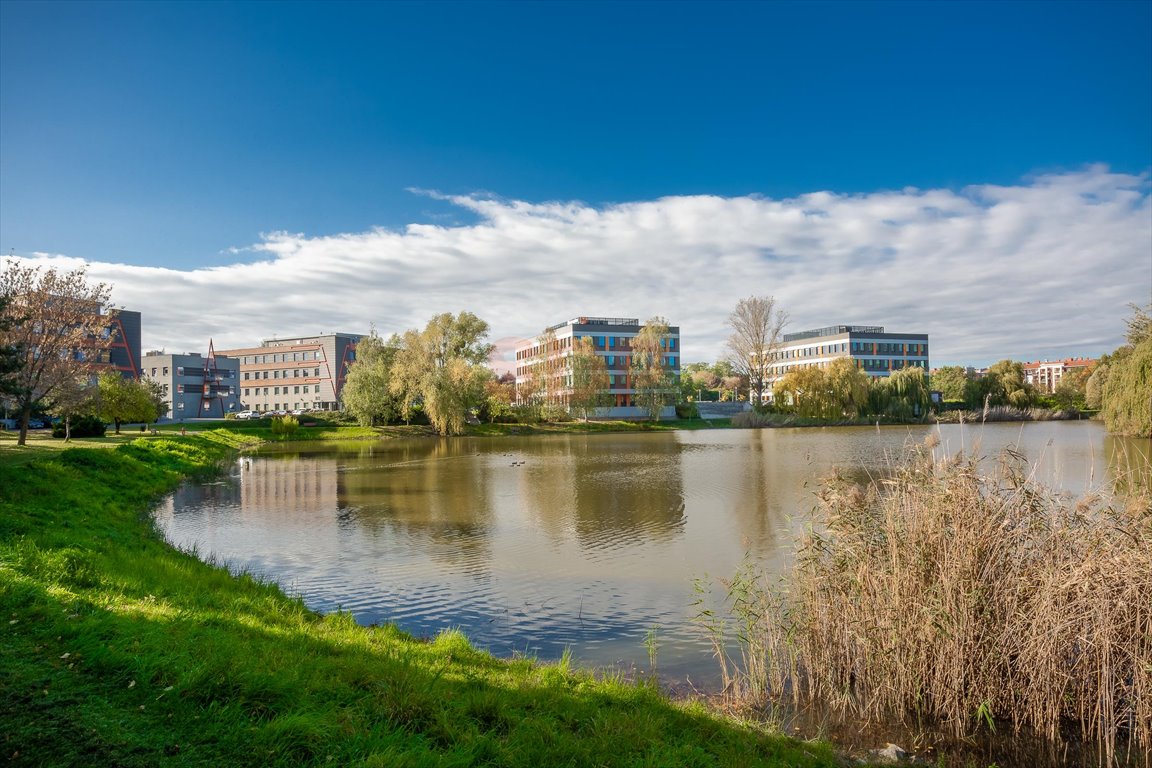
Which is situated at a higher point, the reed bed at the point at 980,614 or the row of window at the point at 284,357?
the row of window at the point at 284,357

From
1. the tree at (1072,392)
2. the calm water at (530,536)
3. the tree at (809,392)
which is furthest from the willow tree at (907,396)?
the calm water at (530,536)

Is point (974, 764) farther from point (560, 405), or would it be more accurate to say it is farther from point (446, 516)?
point (560, 405)

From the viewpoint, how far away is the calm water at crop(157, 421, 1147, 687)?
34.3 ft

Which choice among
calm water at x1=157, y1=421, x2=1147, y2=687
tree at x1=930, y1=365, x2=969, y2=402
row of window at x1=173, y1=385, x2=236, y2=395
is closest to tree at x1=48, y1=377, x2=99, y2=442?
calm water at x1=157, y1=421, x2=1147, y2=687

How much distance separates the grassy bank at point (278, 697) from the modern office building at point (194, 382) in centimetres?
10068

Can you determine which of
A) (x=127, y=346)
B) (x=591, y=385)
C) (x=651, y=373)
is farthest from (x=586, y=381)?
→ (x=127, y=346)

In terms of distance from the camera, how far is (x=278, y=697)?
225 inches

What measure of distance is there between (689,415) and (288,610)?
276ft

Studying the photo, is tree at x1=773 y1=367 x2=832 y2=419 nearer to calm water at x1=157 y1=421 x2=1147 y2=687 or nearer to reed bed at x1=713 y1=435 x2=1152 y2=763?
calm water at x1=157 y1=421 x2=1147 y2=687

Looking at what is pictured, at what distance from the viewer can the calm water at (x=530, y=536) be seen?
34.3 feet

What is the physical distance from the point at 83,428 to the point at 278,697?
1732 inches

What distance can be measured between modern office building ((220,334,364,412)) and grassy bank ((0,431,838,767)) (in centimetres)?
10806

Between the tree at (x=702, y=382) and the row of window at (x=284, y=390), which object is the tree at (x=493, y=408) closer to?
the row of window at (x=284, y=390)

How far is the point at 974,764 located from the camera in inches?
245
